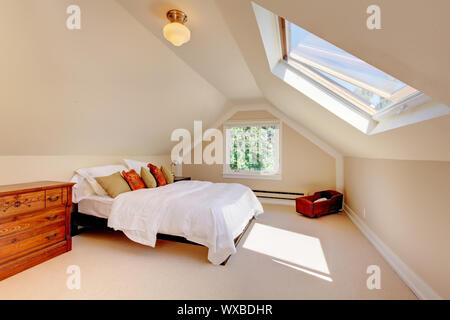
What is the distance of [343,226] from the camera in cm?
323

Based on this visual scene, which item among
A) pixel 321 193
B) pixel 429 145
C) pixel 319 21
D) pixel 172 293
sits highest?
pixel 319 21

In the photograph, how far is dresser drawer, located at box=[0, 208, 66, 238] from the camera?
6.24ft

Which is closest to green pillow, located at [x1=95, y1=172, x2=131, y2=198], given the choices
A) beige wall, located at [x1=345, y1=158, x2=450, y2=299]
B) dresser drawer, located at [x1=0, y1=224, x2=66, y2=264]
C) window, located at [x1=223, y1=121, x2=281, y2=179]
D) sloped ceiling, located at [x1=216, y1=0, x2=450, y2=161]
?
dresser drawer, located at [x1=0, y1=224, x2=66, y2=264]

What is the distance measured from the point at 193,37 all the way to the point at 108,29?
0.84 metres

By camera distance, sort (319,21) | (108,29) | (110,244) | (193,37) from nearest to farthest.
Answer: (319,21) < (108,29) < (193,37) < (110,244)

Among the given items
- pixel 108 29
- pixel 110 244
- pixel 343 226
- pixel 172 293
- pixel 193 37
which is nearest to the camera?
pixel 172 293

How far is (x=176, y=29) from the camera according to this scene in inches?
68.0

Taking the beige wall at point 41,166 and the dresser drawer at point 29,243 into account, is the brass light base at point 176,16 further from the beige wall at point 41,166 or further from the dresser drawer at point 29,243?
the dresser drawer at point 29,243

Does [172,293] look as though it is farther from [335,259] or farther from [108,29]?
[108,29]

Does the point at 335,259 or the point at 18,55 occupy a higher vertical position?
the point at 18,55

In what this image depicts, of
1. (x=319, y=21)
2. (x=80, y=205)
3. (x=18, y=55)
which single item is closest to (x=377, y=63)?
(x=319, y=21)

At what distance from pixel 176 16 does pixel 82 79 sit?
1.22 meters

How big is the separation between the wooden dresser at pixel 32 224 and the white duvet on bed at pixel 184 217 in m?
0.54

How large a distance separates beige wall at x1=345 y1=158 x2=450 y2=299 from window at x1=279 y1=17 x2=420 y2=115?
2.11 ft
